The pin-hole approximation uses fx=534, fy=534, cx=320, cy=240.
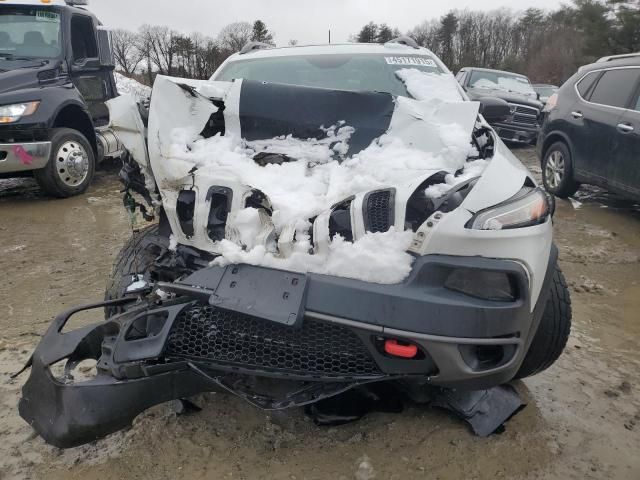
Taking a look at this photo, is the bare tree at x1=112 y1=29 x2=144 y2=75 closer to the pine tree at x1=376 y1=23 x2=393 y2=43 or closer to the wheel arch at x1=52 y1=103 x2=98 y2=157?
the pine tree at x1=376 y1=23 x2=393 y2=43

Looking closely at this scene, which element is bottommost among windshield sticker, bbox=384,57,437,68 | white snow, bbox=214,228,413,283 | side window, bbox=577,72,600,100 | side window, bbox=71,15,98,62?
white snow, bbox=214,228,413,283

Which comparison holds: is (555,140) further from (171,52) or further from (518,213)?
(171,52)

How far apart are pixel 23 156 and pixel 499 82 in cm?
938

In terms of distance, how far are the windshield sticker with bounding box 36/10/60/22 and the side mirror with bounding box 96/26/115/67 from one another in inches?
28.2

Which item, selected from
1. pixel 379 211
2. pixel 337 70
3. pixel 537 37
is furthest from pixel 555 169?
pixel 537 37

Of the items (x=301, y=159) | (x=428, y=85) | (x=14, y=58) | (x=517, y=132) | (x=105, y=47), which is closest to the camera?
(x=301, y=159)

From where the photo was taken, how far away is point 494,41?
51.7 metres

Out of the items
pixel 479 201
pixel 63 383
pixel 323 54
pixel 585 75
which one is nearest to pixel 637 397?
pixel 479 201

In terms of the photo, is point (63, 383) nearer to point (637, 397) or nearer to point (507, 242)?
point (507, 242)

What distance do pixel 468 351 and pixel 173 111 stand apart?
1.68m

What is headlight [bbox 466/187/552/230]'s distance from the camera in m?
1.82

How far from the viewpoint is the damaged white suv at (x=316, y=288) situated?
174 cm

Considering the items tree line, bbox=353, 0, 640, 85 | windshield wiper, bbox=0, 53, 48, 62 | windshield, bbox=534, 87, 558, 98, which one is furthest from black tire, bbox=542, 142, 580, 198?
tree line, bbox=353, 0, 640, 85

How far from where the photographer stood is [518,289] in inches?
71.0
